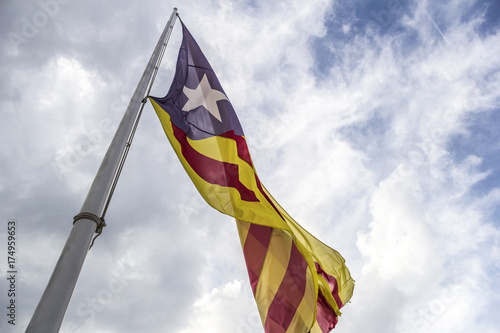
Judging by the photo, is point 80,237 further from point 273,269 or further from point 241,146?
point 241,146

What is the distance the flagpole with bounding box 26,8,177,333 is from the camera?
398 cm

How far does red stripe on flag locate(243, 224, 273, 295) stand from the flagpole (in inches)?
132

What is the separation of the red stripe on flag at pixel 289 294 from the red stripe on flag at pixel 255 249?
2.18 ft

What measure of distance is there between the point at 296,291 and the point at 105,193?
4333mm

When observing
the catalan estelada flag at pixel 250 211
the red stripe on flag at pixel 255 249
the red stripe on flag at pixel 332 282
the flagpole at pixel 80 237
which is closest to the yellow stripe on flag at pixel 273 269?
the catalan estelada flag at pixel 250 211

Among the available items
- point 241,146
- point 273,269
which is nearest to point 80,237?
point 273,269

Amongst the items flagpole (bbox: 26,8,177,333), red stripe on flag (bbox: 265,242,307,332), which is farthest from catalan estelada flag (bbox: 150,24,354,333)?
flagpole (bbox: 26,8,177,333)

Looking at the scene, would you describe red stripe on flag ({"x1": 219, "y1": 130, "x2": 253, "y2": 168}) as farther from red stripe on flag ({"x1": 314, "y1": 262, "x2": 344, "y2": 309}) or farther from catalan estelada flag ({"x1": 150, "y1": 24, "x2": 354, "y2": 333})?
red stripe on flag ({"x1": 314, "y1": 262, "x2": 344, "y2": 309})

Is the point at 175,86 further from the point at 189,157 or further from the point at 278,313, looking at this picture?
the point at 278,313

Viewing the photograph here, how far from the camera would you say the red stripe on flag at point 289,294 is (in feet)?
24.4

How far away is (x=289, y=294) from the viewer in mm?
7629

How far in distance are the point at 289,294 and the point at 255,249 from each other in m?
1.26

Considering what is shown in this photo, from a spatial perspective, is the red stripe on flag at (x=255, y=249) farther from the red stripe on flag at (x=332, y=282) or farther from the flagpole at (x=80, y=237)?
the flagpole at (x=80, y=237)

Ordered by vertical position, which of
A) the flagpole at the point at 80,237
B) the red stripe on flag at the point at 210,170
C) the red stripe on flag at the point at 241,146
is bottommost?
the flagpole at the point at 80,237
